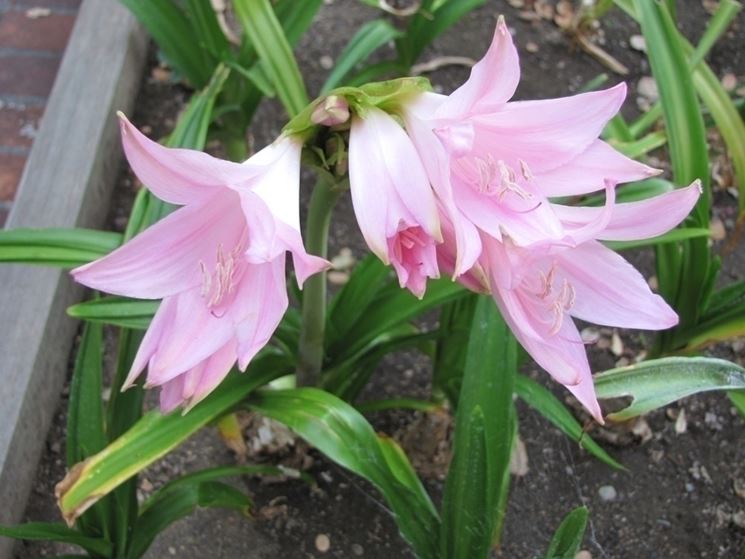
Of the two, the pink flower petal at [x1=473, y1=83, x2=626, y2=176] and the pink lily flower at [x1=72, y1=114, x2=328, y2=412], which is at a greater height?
the pink flower petal at [x1=473, y1=83, x2=626, y2=176]

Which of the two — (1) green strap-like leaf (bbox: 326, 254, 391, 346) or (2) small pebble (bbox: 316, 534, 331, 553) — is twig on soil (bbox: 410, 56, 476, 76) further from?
(2) small pebble (bbox: 316, 534, 331, 553)

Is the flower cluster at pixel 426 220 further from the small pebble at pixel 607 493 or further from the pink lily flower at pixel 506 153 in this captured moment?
the small pebble at pixel 607 493

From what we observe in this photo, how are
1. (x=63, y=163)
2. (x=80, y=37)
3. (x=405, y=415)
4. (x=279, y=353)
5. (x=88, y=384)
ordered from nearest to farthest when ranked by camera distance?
1. (x=88, y=384)
2. (x=279, y=353)
3. (x=405, y=415)
4. (x=63, y=163)
5. (x=80, y=37)

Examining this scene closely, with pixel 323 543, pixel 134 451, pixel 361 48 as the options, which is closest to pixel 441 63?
pixel 361 48

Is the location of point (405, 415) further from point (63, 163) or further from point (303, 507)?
point (63, 163)

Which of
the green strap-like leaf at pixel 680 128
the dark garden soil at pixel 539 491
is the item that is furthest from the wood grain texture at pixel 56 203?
the green strap-like leaf at pixel 680 128

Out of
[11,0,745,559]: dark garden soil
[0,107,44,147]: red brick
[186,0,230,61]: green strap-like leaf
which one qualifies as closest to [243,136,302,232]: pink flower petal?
[11,0,745,559]: dark garden soil

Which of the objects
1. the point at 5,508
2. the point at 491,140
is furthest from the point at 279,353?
the point at 491,140
